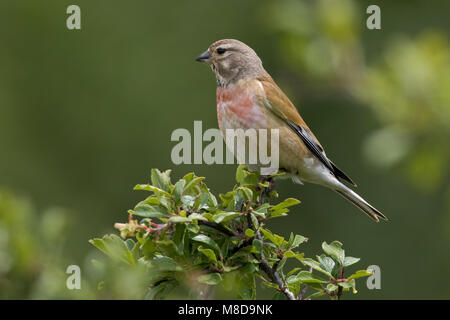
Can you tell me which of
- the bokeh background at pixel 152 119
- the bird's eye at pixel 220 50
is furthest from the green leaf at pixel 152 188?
the bokeh background at pixel 152 119

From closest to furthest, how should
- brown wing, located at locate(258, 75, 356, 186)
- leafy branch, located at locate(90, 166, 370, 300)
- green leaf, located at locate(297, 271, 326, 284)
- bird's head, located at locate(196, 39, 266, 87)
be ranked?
leafy branch, located at locate(90, 166, 370, 300), green leaf, located at locate(297, 271, 326, 284), brown wing, located at locate(258, 75, 356, 186), bird's head, located at locate(196, 39, 266, 87)

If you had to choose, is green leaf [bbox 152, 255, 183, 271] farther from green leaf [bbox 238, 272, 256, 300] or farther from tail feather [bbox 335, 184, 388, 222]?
tail feather [bbox 335, 184, 388, 222]

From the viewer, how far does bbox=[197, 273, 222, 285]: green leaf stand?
9.35 feet

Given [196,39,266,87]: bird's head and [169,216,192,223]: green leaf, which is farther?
[196,39,266,87]: bird's head

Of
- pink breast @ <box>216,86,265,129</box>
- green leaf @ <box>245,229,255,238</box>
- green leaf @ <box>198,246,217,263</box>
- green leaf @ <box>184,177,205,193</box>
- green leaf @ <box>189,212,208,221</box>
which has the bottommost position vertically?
green leaf @ <box>198,246,217,263</box>

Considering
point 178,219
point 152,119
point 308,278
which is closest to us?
point 178,219

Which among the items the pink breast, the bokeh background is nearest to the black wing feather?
the pink breast

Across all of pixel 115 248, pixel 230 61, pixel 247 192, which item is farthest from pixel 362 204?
pixel 115 248

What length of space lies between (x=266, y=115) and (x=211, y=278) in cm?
180

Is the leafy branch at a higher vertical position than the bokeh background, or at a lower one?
lower

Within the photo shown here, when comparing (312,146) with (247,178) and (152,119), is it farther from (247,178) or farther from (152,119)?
(152,119)

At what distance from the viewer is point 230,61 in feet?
15.5

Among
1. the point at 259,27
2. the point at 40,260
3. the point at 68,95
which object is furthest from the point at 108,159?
the point at 40,260

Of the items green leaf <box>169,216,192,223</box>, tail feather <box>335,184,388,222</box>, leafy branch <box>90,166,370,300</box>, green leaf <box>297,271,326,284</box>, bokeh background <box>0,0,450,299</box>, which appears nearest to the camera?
green leaf <box>169,216,192,223</box>
